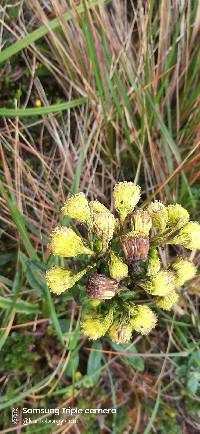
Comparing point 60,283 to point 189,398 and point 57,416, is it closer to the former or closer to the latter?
point 57,416

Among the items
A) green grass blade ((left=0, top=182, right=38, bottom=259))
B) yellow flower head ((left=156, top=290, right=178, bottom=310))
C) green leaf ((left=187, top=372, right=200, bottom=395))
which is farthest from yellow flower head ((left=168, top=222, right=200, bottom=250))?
green leaf ((left=187, top=372, right=200, bottom=395))

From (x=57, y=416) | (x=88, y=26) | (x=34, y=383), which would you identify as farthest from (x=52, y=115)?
(x=57, y=416)

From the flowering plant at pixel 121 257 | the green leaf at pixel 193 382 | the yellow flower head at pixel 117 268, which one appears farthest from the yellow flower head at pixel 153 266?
the green leaf at pixel 193 382

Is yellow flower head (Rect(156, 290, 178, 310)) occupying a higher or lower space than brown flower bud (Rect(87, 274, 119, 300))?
lower

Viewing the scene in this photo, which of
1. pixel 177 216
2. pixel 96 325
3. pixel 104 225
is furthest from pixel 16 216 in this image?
pixel 177 216

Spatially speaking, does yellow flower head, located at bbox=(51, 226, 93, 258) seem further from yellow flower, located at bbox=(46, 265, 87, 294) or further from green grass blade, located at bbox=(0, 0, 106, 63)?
green grass blade, located at bbox=(0, 0, 106, 63)

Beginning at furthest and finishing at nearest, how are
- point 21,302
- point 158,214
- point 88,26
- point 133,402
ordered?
point 133,402 < point 88,26 < point 21,302 < point 158,214
